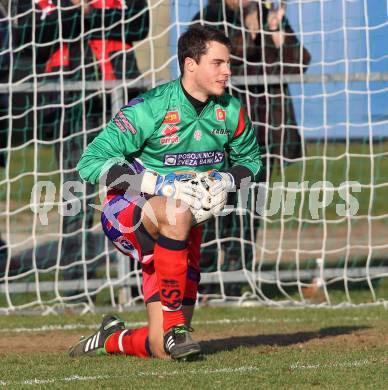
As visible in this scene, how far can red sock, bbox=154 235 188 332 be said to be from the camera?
226 inches

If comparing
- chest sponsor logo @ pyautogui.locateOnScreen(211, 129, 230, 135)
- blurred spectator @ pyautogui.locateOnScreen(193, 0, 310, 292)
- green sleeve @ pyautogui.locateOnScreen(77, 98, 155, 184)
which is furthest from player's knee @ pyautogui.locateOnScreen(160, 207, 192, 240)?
blurred spectator @ pyautogui.locateOnScreen(193, 0, 310, 292)

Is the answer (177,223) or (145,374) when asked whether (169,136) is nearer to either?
(177,223)

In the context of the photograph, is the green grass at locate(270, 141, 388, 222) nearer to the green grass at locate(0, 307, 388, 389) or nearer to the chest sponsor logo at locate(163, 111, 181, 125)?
the green grass at locate(0, 307, 388, 389)

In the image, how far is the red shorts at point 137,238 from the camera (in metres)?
5.98

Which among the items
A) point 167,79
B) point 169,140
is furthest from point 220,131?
point 167,79

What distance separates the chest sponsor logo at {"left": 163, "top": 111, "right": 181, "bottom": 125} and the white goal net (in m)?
2.94

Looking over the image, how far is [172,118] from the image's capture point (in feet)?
20.1

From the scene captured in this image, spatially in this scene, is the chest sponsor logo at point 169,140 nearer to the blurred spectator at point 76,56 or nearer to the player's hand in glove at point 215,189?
the player's hand in glove at point 215,189

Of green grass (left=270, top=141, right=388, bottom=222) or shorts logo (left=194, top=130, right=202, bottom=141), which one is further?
green grass (left=270, top=141, right=388, bottom=222)

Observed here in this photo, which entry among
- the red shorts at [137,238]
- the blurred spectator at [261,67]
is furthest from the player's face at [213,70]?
the blurred spectator at [261,67]

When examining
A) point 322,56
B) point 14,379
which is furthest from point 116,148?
point 322,56

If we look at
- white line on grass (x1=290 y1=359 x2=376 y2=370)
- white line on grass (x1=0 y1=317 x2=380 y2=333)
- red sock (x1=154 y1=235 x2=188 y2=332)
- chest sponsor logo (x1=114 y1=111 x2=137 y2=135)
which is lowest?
white line on grass (x1=0 y1=317 x2=380 y2=333)

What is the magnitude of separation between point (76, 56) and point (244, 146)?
132 inches

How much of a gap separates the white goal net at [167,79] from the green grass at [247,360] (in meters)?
0.85
